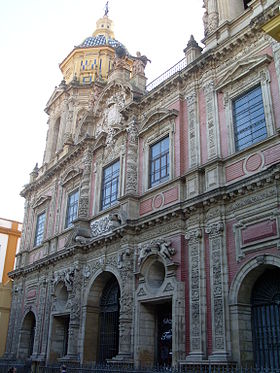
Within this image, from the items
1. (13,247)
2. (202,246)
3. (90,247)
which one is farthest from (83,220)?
(13,247)

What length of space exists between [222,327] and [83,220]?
908 cm

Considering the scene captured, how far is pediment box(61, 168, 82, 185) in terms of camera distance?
21.5 meters

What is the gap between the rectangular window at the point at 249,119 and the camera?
13.0 m

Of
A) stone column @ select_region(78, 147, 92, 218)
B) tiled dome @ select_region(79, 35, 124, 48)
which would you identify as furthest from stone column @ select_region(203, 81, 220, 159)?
tiled dome @ select_region(79, 35, 124, 48)

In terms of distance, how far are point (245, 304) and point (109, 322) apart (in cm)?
711

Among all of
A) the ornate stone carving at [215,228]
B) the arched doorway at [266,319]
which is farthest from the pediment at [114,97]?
the arched doorway at [266,319]

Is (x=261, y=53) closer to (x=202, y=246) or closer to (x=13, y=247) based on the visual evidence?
(x=202, y=246)

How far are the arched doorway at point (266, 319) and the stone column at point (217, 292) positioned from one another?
80cm

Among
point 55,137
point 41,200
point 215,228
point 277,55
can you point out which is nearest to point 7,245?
point 41,200

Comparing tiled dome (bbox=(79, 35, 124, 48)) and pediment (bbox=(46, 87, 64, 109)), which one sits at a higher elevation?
tiled dome (bbox=(79, 35, 124, 48))

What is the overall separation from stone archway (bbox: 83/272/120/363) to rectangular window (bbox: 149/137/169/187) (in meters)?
4.21

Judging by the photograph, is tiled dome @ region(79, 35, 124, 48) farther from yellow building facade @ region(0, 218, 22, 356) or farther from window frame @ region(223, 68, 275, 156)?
window frame @ region(223, 68, 275, 156)

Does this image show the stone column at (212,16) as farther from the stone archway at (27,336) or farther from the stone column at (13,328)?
the stone column at (13,328)

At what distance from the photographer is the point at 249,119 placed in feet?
44.2
